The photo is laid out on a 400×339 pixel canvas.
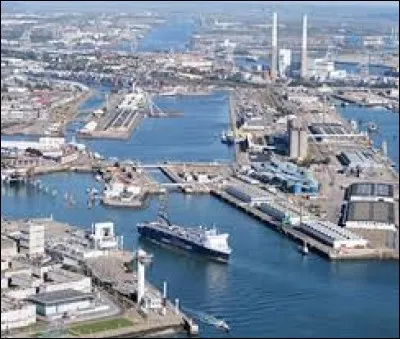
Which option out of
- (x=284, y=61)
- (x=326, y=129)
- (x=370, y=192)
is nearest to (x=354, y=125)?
(x=326, y=129)

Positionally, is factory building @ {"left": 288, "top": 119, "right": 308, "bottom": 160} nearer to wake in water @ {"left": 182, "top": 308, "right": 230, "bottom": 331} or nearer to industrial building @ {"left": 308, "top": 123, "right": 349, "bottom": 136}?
industrial building @ {"left": 308, "top": 123, "right": 349, "bottom": 136}

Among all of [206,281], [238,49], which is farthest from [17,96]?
[238,49]

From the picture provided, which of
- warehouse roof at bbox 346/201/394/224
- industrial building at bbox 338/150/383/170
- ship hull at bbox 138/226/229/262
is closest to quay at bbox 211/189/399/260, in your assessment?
warehouse roof at bbox 346/201/394/224

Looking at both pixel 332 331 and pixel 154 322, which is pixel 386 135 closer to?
pixel 154 322

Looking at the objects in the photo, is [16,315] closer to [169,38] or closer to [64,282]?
[64,282]

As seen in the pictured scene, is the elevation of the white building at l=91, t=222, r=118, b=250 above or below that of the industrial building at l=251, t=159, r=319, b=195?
above

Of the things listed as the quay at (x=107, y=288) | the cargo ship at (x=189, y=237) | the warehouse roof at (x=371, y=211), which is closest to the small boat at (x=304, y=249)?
the cargo ship at (x=189, y=237)
